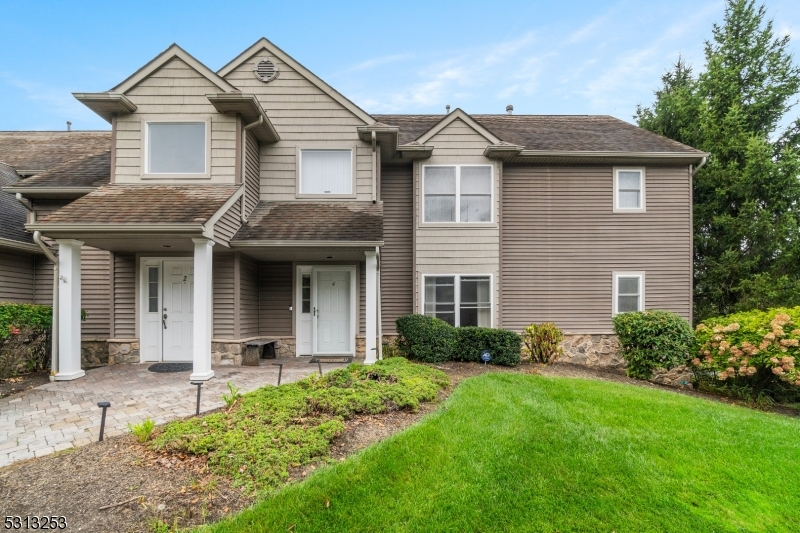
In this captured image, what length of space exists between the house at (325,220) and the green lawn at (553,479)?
407 cm

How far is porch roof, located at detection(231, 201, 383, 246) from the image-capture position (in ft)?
25.1

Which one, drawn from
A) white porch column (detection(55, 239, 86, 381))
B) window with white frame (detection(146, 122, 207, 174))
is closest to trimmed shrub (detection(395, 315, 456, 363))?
window with white frame (detection(146, 122, 207, 174))

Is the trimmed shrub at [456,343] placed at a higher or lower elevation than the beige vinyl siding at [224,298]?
lower

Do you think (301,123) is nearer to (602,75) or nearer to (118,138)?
(118,138)

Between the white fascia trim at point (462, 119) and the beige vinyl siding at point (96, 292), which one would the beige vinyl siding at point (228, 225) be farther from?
the white fascia trim at point (462, 119)

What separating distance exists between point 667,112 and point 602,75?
3.49 metres

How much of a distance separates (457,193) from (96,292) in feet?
29.2

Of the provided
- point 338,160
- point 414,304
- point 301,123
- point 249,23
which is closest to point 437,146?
point 338,160

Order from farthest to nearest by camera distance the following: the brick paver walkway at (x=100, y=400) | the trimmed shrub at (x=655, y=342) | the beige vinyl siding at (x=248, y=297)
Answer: the beige vinyl siding at (x=248, y=297)
the trimmed shrub at (x=655, y=342)
the brick paver walkway at (x=100, y=400)

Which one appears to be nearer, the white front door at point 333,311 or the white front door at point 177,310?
the white front door at point 177,310

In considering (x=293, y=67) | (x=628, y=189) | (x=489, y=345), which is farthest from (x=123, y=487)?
(x=628, y=189)

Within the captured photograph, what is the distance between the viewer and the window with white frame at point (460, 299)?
9727 mm

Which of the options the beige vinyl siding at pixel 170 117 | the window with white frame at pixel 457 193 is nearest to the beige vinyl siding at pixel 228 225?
the beige vinyl siding at pixel 170 117

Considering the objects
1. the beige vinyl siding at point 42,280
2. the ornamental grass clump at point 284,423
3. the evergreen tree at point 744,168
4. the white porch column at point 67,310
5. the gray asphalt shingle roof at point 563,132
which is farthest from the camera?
the evergreen tree at point 744,168
